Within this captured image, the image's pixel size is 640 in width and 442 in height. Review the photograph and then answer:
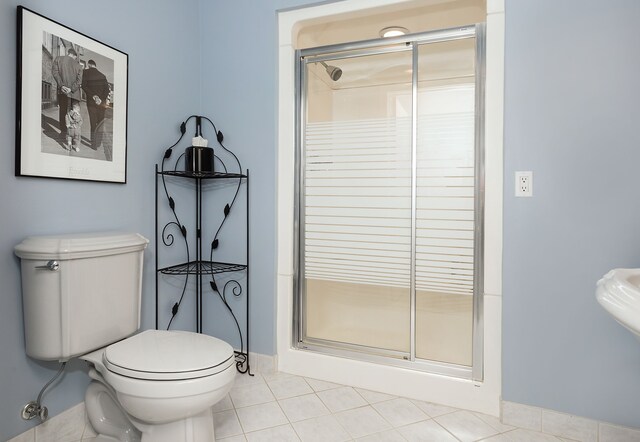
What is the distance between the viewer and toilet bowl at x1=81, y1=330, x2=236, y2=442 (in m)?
1.29

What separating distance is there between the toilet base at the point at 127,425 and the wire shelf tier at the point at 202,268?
0.64m

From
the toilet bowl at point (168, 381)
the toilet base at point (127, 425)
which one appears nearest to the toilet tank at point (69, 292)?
the toilet bowl at point (168, 381)

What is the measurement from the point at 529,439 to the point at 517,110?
1.43m

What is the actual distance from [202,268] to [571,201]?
1944mm

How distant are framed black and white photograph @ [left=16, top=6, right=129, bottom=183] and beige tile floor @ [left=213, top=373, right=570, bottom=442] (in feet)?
4.14

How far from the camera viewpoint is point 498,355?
1.79 m

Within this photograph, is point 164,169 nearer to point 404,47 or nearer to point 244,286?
point 244,286

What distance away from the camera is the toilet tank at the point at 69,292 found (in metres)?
1.40

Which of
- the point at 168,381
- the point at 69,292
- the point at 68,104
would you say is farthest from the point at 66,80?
the point at 168,381

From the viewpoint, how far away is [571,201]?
164 centimetres

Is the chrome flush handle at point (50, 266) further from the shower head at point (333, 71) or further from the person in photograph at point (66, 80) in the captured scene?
the shower head at point (333, 71)

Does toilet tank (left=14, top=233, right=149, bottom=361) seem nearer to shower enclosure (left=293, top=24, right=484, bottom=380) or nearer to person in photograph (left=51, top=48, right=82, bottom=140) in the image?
person in photograph (left=51, top=48, right=82, bottom=140)

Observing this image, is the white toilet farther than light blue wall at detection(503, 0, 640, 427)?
No

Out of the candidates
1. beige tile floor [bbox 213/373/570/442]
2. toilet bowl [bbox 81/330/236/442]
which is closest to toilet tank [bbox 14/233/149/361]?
toilet bowl [bbox 81/330/236/442]
